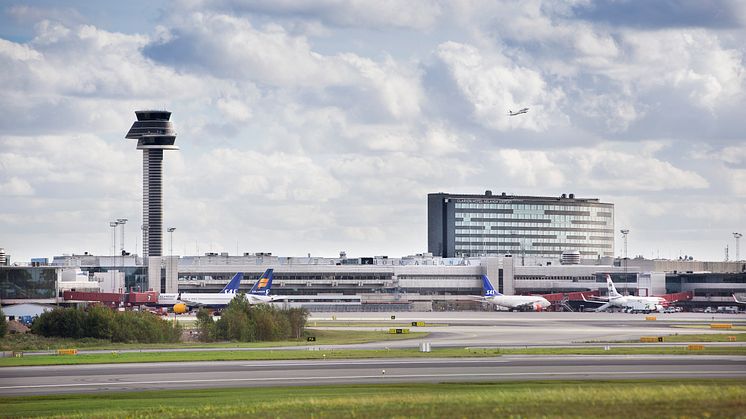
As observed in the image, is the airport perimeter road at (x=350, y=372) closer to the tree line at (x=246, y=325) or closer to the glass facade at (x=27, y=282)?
the tree line at (x=246, y=325)

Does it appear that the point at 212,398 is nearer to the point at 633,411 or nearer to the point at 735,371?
the point at 633,411

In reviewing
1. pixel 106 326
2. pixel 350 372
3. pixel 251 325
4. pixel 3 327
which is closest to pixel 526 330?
pixel 251 325

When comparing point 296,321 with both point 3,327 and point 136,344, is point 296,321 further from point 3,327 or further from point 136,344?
point 3,327

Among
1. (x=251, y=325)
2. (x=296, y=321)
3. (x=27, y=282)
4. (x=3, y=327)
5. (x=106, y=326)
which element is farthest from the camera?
(x=27, y=282)

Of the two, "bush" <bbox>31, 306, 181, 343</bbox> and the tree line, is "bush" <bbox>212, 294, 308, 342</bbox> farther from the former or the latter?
"bush" <bbox>31, 306, 181, 343</bbox>

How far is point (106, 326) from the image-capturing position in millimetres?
123375

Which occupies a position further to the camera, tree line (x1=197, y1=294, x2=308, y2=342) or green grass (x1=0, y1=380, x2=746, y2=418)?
tree line (x1=197, y1=294, x2=308, y2=342)

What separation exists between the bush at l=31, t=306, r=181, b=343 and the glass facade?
3993 cm

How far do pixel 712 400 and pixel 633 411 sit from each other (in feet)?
15.0

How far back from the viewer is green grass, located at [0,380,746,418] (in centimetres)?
4831

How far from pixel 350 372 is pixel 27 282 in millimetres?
99637

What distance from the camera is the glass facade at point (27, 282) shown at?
164 m

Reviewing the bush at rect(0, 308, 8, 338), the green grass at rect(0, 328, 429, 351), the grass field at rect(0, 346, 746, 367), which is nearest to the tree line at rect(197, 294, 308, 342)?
the green grass at rect(0, 328, 429, 351)

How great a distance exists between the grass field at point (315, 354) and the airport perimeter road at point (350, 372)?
4.03 metres
